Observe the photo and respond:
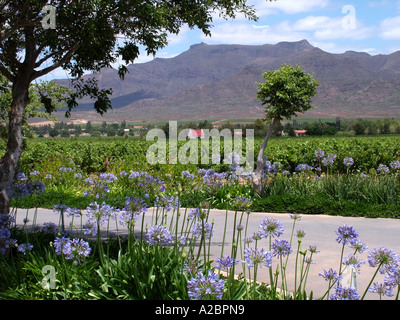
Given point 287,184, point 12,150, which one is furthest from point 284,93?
point 12,150

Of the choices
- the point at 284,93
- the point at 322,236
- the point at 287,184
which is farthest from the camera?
the point at 287,184

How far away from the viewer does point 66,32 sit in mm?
5328

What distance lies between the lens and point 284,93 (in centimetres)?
952

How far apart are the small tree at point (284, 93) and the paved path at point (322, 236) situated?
209cm

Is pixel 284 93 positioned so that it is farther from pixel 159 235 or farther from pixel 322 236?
pixel 159 235

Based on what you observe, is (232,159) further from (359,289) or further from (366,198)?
(359,289)

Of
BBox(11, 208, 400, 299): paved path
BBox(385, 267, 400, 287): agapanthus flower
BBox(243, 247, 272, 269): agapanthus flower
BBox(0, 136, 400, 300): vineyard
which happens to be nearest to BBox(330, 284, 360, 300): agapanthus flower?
BBox(0, 136, 400, 300): vineyard

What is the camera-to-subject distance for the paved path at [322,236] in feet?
16.4

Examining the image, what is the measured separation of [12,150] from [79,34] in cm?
168

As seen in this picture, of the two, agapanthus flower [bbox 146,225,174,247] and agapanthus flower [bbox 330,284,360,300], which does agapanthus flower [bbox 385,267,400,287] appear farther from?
agapanthus flower [bbox 146,225,174,247]

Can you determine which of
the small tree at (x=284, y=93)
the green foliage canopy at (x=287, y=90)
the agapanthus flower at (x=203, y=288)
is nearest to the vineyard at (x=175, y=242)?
the agapanthus flower at (x=203, y=288)

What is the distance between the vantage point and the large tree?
528 centimetres

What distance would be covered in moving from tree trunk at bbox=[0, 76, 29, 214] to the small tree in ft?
18.5
